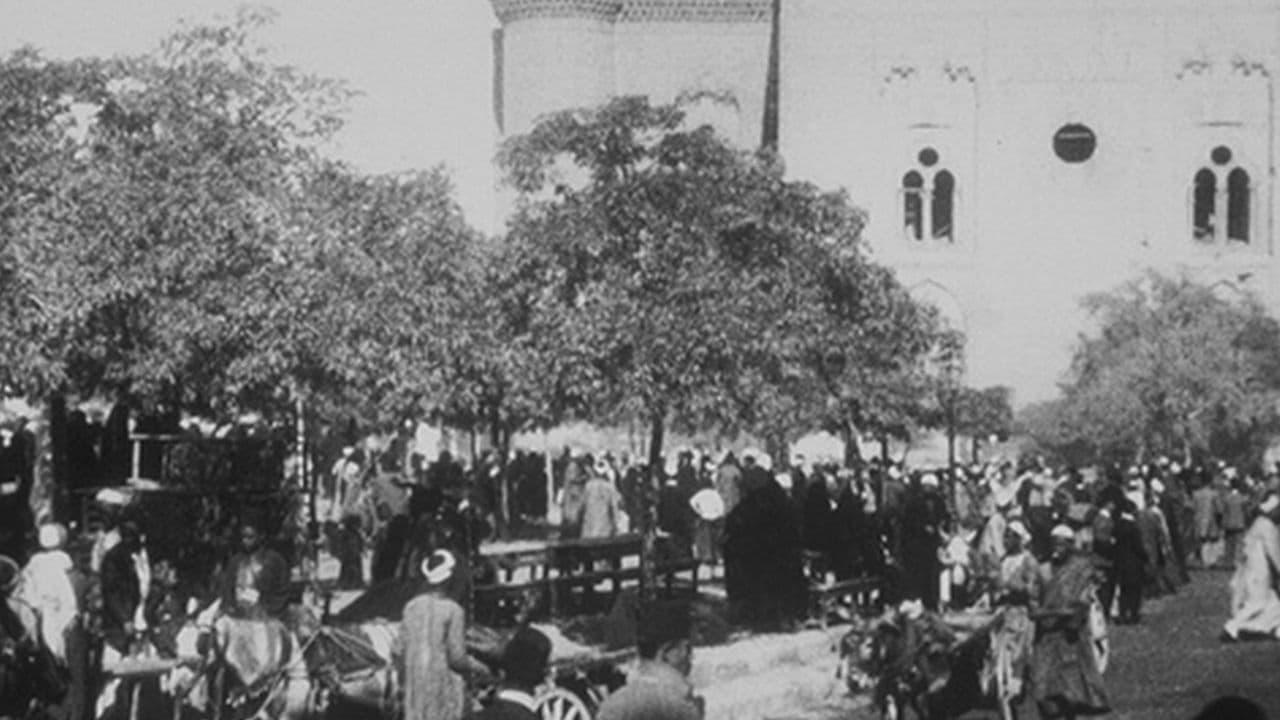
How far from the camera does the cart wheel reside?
1291cm

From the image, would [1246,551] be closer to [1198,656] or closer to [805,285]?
[1198,656]

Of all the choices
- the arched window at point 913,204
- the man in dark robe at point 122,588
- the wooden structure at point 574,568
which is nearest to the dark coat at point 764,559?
the wooden structure at point 574,568

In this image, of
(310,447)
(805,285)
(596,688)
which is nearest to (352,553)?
(310,447)

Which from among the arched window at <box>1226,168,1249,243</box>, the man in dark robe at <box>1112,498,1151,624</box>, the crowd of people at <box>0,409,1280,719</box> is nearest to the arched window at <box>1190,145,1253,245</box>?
the arched window at <box>1226,168,1249,243</box>

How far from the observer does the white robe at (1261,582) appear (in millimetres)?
20156

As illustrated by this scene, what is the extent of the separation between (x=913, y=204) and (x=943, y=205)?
0.71 m

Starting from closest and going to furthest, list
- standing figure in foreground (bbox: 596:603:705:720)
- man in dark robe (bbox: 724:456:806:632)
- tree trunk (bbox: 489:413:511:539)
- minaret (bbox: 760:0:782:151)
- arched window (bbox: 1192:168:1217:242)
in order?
standing figure in foreground (bbox: 596:603:705:720) → man in dark robe (bbox: 724:456:806:632) → tree trunk (bbox: 489:413:511:539) → arched window (bbox: 1192:168:1217:242) → minaret (bbox: 760:0:782:151)

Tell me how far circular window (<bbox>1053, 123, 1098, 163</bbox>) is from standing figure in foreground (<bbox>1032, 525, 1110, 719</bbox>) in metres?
43.2

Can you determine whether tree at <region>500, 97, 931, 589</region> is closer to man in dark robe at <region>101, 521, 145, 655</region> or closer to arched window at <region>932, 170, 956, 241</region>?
man in dark robe at <region>101, 521, 145, 655</region>

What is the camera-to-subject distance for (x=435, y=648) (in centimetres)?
1145

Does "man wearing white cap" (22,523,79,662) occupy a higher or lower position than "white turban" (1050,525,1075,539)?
lower

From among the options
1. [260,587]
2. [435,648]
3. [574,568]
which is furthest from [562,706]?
[574,568]

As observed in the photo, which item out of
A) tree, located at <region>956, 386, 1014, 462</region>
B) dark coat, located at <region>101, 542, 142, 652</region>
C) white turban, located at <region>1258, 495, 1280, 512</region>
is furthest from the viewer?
tree, located at <region>956, 386, 1014, 462</region>

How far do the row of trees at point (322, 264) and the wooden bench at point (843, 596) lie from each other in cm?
156
